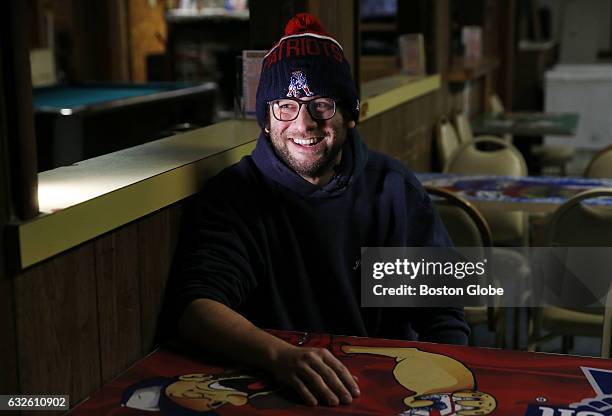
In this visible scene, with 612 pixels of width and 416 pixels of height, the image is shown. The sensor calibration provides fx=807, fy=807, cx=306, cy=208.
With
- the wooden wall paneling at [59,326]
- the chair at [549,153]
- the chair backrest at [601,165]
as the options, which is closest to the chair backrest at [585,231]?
the chair backrest at [601,165]

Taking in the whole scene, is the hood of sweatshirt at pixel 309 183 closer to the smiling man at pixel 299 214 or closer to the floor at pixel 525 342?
the smiling man at pixel 299 214

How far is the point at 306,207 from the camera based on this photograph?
6.28 ft

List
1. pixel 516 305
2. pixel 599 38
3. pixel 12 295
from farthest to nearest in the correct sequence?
1. pixel 599 38
2. pixel 516 305
3. pixel 12 295

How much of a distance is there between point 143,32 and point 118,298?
7.58 meters

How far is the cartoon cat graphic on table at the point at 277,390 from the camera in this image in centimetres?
138

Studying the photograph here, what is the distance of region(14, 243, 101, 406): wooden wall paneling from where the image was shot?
1.35 meters

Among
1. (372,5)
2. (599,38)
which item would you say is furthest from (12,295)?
(599,38)

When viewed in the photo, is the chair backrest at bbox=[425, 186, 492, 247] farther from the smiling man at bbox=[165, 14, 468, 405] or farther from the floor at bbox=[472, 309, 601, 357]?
the floor at bbox=[472, 309, 601, 357]

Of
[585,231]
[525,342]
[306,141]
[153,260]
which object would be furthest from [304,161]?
→ [525,342]

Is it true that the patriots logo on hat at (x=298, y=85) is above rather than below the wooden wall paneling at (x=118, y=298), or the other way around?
above

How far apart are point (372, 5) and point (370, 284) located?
6.87 m

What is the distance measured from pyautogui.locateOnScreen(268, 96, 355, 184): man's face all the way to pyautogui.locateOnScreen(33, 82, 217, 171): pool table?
253 cm

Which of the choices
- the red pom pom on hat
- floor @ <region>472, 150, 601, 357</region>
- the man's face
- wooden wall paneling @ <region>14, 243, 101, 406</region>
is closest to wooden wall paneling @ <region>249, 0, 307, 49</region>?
the red pom pom on hat

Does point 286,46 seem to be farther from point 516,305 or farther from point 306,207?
point 516,305
